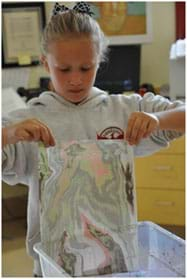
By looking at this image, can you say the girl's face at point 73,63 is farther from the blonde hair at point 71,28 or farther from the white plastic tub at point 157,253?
the white plastic tub at point 157,253

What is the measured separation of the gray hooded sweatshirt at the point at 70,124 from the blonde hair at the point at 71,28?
11 cm

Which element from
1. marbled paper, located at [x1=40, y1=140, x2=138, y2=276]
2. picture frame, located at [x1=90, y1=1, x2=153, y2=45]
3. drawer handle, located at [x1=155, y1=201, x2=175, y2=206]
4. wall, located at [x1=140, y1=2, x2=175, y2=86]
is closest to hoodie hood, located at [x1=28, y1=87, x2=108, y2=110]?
marbled paper, located at [x1=40, y1=140, x2=138, y2=276]

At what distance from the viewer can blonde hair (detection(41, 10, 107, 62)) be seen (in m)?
0.95

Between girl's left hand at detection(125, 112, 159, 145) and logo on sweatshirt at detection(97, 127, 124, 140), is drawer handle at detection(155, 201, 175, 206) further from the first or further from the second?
girl's left hand at detection(125, 112, 159, 145)

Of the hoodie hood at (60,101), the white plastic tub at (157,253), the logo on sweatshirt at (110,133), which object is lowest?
the white plastic tub at (157,253)

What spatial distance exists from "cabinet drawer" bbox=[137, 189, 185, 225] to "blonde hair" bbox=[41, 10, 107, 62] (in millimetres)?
1342

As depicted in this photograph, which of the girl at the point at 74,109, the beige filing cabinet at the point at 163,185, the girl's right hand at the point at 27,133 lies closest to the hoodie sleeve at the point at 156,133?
the girl at the point at 74,109

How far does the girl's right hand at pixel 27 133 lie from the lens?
0.81 metres

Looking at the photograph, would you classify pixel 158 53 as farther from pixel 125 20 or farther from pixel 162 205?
pixel 162 205

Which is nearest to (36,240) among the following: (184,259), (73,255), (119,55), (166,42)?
(73,255)

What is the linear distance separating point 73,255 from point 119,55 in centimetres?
188

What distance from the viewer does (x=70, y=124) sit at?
1.00 meters

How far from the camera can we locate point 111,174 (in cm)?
85

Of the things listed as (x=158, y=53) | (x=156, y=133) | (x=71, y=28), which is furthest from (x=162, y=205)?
(x=71, y=28)
